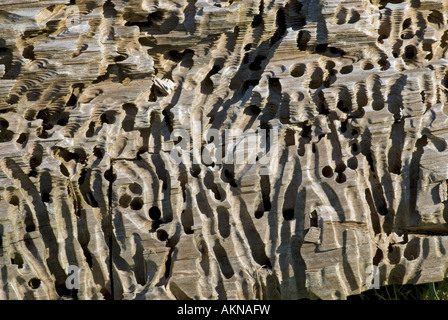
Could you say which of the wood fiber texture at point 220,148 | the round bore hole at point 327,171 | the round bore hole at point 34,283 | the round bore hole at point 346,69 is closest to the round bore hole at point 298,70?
the wood fiber texture at point 220,148

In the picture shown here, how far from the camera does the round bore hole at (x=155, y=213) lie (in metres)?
2.58

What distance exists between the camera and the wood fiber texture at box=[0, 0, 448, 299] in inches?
100

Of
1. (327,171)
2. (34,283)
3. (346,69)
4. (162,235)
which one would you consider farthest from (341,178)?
(34,283)

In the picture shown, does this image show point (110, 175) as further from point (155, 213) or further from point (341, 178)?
point (341, 178)

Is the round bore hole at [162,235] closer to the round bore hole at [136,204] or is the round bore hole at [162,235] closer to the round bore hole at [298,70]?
the round bore hole at [136,204]

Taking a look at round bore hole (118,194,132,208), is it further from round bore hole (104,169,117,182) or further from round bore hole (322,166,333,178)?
round bore hole (322,166,333,178)

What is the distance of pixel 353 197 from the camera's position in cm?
259

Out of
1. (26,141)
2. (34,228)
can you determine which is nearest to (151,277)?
(34,228)

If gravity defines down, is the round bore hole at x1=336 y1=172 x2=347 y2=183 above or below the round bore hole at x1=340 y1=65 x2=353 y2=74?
below

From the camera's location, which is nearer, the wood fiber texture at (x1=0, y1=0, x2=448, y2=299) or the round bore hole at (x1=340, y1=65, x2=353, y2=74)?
the wood fiber texture at (x1=0, y1=0, x2=448, y2=299)

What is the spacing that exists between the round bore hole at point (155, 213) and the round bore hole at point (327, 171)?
853 mm

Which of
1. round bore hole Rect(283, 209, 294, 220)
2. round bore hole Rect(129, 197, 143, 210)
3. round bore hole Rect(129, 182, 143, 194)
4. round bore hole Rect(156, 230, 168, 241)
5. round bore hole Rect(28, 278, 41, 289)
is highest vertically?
round bore hole Rect(129, 182, 143, 194)

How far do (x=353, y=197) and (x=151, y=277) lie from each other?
1087mm

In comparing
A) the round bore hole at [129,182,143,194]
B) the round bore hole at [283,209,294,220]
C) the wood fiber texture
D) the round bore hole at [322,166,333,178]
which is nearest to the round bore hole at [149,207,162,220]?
the wood fiber texture
